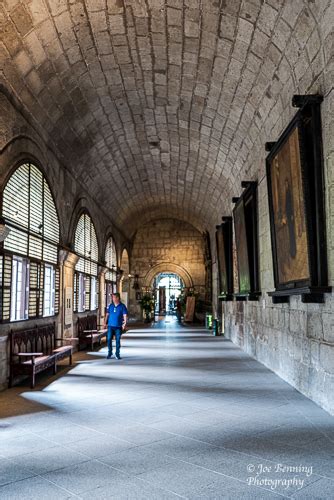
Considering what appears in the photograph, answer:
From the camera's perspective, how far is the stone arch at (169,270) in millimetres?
24906

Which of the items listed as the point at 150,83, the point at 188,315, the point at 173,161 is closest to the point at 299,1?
the point at 150,83

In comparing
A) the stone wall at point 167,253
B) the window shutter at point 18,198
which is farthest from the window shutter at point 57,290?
the stone wall at point 167,253

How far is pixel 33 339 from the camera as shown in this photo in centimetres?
779

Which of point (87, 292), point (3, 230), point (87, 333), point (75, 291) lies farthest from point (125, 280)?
point (3, 230)

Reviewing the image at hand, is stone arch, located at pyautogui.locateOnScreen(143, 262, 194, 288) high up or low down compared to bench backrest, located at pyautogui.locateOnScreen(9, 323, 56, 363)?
up

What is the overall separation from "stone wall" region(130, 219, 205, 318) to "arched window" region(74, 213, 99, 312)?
1033cm

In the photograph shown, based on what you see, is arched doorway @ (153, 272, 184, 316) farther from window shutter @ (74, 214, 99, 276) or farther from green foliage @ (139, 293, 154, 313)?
window shutter @ (74, 214, 99, 276)

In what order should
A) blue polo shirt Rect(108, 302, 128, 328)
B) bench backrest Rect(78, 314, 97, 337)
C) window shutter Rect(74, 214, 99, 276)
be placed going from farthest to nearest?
window shutter Rect(74, 214, 99, 276) < bench backrest Rect(78, 314, 97, 337) < blue polo shirt Rect(108, 302, 128, 328)

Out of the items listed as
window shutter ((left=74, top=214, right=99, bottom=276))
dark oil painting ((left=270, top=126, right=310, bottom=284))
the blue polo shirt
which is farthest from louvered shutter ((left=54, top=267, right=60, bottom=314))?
dark oil painting ((left=270, top=126, right=310, bottom=284))

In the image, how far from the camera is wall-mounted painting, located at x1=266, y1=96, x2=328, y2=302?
4898mm

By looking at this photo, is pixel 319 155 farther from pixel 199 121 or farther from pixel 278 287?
pixel 199 121

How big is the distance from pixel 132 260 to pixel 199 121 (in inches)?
623

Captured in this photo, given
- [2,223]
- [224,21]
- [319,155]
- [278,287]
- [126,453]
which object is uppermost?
[224,21]

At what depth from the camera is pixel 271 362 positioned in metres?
7.68
